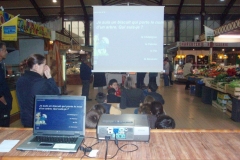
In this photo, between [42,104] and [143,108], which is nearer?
[42,104]

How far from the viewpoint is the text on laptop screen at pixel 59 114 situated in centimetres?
172

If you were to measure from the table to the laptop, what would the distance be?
0.12 meters

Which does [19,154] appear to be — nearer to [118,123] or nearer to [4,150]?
[4,150]

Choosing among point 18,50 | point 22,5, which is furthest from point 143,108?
point 22,5

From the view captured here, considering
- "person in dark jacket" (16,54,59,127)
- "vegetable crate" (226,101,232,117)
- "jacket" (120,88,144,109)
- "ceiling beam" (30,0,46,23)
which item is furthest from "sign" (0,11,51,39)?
"ceiling beam" (30,0,46,23)

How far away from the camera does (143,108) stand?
3.37 m

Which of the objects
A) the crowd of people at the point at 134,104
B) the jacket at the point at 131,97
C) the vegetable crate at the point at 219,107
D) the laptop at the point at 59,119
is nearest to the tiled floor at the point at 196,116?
the vegetable crate at the point at 219,107

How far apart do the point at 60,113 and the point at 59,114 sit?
10 millimetres

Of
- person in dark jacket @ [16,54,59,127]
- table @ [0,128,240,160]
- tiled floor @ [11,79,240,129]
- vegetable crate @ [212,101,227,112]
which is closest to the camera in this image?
table @ [0,128,240,160]

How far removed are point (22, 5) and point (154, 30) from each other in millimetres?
18565

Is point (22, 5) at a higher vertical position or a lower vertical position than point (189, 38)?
higher

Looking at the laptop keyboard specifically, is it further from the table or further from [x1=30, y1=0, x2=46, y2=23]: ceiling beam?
[x1=30, y1=0, x2=46, y2=23]: ceiling beam

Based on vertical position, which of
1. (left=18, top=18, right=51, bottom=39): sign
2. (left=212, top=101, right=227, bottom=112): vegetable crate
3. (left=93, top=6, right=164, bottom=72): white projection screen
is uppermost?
(left=18, top=18, right=51, bottom=39): sign

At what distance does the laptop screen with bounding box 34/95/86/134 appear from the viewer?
67.8 inches
